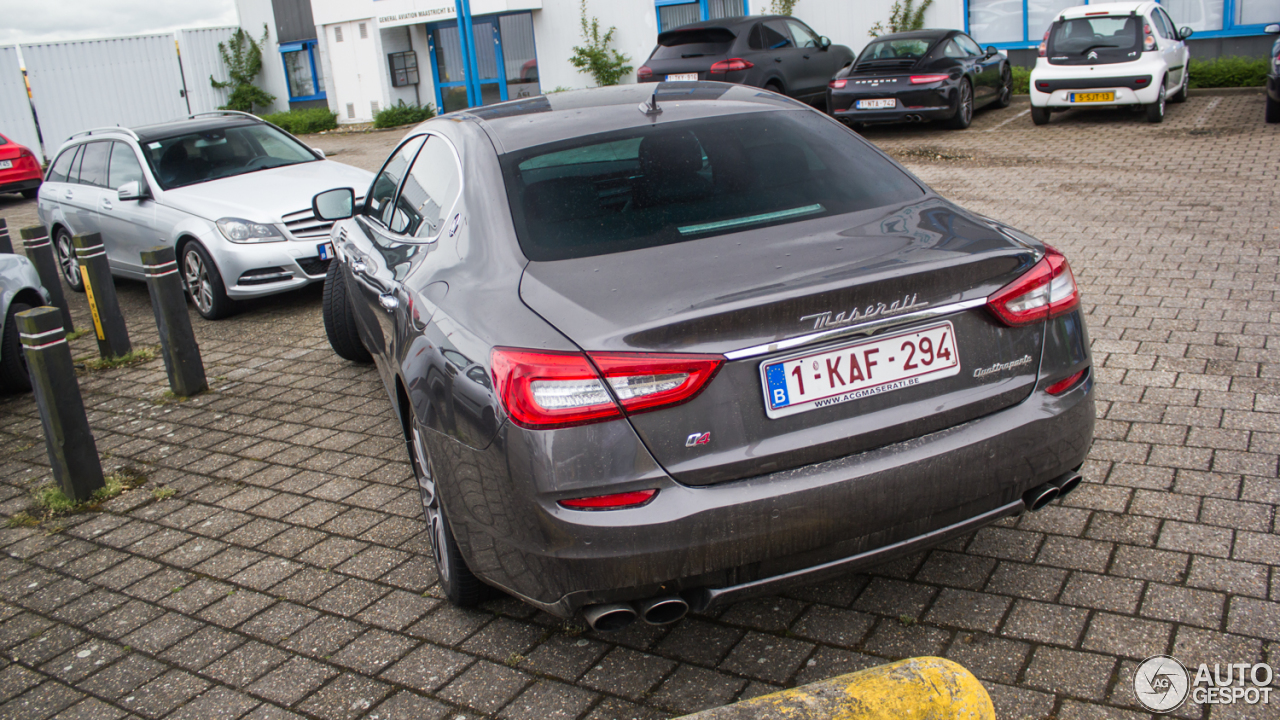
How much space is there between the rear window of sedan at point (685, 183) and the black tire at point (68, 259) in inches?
318

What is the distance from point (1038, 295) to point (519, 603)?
6.33 feet

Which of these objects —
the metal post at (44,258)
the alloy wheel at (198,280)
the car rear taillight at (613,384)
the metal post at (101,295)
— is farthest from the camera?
the alloy wheel at (198,280)

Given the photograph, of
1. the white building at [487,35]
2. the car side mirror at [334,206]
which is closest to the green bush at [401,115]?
the white building at [487,35]

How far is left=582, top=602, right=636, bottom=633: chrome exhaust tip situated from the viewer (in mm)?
2586

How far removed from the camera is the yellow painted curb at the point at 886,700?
2.16 m

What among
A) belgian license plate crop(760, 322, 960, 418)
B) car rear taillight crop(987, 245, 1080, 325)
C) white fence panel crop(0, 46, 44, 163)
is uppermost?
white fence panel crop(0, 46, 44, 163)

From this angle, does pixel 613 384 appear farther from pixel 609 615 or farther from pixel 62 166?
pixel 62 166

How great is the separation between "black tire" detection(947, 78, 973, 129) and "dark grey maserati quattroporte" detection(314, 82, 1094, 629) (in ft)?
38.8

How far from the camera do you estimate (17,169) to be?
58.9ft

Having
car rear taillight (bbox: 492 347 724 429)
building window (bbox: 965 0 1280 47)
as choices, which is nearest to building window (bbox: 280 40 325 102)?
building window (bbox: 965 0 1280 47)

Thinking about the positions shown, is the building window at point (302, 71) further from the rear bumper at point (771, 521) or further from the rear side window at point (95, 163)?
the rear bumper at point (771, 521)

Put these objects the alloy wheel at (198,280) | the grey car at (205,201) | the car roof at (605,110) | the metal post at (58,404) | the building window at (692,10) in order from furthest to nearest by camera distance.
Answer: the building window at (692,10) < the alloy wheel at (198,280) < the grey car at (205,201) < the metal post at (58,404) < the car roof at (605,110)

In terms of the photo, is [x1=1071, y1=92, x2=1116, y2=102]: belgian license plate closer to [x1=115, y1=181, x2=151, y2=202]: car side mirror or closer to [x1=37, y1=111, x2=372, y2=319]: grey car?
[x1=37, y1=111, x2=372, y2=319]: grey car

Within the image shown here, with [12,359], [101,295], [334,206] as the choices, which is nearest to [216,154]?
[101,295]
